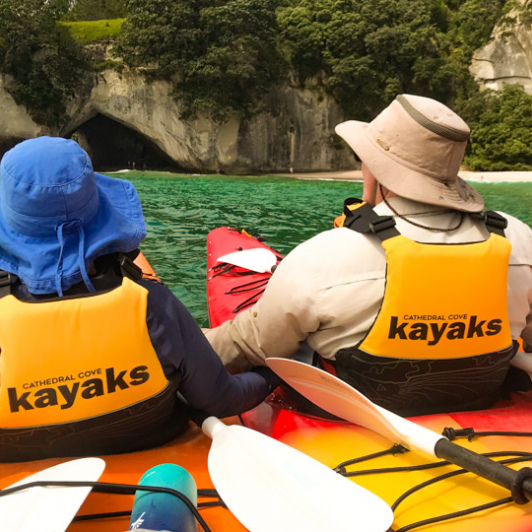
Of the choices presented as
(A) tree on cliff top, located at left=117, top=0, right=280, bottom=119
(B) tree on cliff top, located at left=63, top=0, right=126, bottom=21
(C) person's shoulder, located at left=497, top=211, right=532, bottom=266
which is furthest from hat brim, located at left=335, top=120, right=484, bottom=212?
(B) tree on cliff top, located at left=63, top=0, right=126, bottom=21

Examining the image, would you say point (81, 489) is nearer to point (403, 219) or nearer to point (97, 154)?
→ point (403, 219)

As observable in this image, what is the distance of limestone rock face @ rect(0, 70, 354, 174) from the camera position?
17.8 metres

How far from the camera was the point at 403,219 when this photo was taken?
1.20 meters

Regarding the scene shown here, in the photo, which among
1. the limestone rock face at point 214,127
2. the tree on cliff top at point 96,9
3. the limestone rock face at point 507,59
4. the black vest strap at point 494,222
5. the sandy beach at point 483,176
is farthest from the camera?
the tree on cliff top at point 96,9

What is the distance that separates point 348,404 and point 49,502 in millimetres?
663

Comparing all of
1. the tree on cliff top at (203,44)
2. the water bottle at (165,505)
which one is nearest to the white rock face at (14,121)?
the tree on cliff top at (203,44)

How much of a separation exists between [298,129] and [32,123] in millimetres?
9659

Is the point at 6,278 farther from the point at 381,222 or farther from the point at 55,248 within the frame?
the point at 381,222

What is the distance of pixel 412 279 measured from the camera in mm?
1130

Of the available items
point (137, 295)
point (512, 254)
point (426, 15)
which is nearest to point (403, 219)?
point (512, 254)

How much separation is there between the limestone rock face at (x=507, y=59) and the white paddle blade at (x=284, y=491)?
71.4 ft

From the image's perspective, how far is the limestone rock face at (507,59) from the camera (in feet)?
63.2

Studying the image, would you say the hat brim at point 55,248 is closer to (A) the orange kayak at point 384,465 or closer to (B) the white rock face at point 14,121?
(A) the orange kayak at point 384,465

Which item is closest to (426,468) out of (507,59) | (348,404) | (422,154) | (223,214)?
(348,404)
